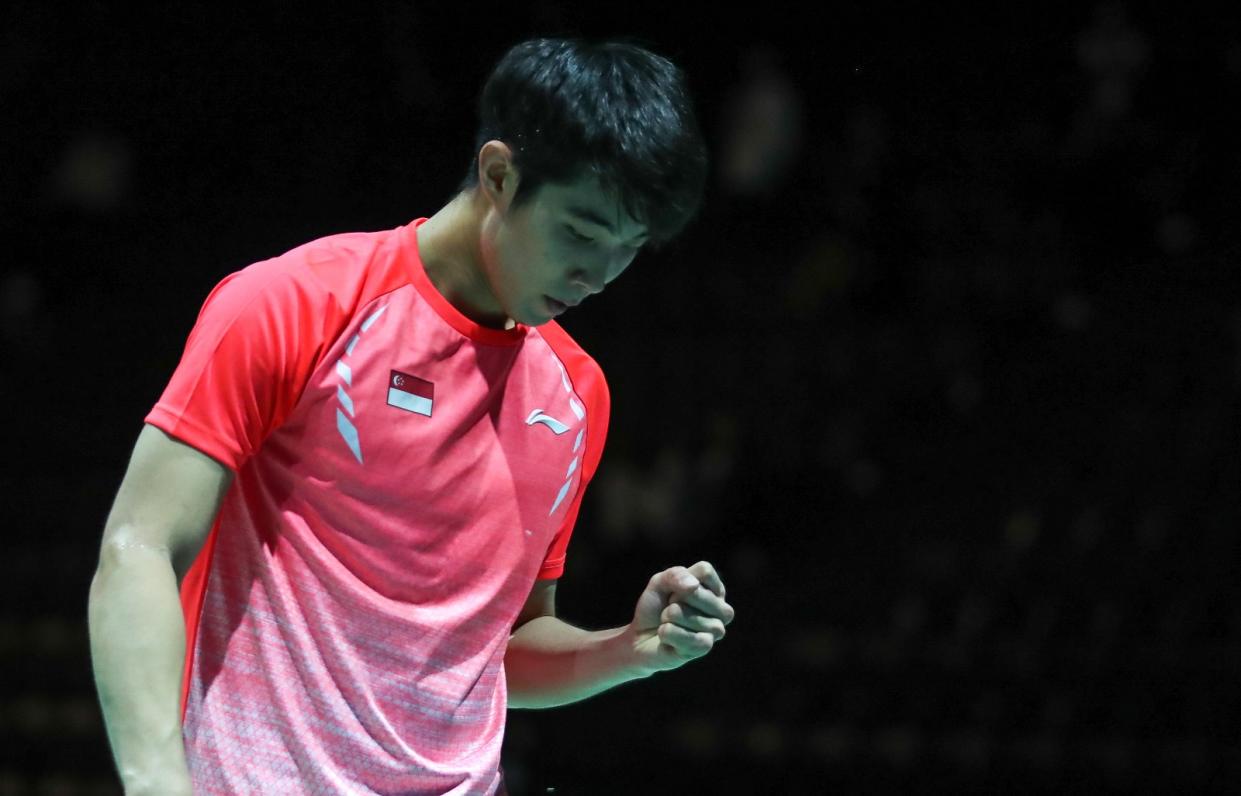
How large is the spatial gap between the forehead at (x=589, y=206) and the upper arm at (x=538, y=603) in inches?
21.6

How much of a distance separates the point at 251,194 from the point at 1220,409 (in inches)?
125

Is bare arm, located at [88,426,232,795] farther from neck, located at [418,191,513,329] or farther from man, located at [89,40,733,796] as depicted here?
neck, located at [418,191,513,329]

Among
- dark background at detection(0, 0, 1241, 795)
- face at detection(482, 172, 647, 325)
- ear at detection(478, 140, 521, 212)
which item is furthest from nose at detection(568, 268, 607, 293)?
dark background at detection(0, 0, 1241, 795)

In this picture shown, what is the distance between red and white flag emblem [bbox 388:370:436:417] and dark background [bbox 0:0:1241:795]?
8.56 ft

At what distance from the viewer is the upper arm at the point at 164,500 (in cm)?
129

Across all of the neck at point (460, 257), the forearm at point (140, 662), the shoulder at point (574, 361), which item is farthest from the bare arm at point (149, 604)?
the shoulder at point (574, 361)

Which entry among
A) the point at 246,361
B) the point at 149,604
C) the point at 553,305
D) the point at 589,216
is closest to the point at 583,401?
the point at 553,305

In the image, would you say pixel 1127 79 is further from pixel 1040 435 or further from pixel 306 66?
pixel 306 66

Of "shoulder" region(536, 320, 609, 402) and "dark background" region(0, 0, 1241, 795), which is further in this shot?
"dark background" region(0, 0, 1241, 795)

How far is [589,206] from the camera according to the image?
144 cm

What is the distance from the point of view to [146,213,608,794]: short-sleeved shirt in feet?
4.69

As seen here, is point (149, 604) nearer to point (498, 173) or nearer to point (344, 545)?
point (344, 545)

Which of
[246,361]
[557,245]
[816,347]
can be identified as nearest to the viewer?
[246,361]

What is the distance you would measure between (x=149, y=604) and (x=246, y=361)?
0.24 meters
